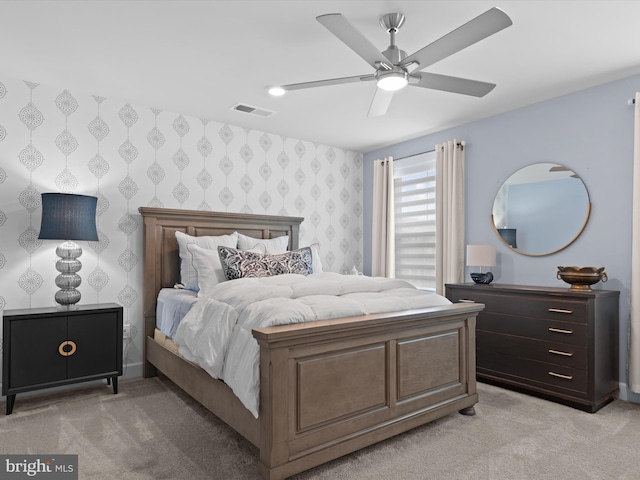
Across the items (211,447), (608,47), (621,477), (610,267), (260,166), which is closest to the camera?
(621,477)

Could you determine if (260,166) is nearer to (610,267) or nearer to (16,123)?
(16,123)

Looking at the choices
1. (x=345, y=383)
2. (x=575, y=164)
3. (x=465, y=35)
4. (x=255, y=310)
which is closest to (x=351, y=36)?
(x=465, y=35)

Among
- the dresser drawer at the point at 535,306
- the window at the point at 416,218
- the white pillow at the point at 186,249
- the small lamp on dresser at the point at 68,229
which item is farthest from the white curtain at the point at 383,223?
the small lamp on dresser at the point at 68,229

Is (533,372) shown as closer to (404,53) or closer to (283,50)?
(404,53)

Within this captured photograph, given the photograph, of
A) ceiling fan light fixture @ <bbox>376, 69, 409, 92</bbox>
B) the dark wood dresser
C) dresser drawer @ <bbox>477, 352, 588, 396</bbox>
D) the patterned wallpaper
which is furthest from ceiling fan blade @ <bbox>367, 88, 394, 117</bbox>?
dresser drawer @ <bbox>477, 352, 588, 396</bbox>

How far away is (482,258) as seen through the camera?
3.78m

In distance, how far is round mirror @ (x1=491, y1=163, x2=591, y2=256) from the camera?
3.46m

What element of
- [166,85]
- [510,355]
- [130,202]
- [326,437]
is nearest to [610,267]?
[510,355]

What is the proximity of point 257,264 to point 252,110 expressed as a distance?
1.57 metres

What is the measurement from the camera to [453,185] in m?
4.32

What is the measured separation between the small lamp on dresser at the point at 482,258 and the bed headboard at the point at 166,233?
2250 mm

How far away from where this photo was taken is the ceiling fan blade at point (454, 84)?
247 cm

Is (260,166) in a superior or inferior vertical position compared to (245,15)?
inferior

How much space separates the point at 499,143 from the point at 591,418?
2.48 metres
